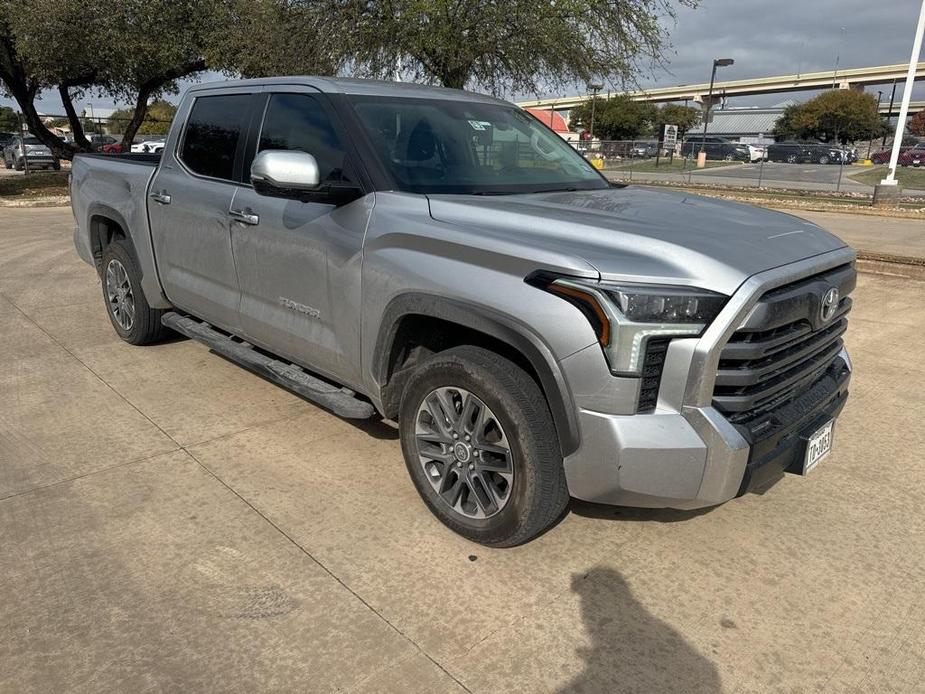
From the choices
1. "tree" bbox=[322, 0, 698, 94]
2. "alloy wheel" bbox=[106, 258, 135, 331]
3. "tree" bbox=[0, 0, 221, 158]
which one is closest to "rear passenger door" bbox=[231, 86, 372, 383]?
"alloy wheel" bbox=[106, 258, 135, 331]

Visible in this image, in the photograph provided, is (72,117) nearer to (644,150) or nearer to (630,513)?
(630,513)

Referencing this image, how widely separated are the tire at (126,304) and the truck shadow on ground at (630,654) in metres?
3.74

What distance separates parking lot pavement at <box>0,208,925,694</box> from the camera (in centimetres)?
234

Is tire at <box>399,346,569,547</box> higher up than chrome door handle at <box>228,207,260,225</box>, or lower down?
lower down

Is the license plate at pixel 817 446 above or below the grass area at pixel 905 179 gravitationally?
above

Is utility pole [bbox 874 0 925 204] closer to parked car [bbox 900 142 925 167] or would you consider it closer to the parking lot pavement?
the parking lot pavement

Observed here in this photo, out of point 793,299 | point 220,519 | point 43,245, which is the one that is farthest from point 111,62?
point 793,299

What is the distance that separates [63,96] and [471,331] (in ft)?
77.6

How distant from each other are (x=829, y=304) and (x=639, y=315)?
0.98 meters

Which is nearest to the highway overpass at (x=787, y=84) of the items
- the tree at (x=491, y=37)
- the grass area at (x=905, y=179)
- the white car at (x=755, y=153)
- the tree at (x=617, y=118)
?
the tree at (x=617, y=118)

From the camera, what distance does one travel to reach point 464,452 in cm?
291

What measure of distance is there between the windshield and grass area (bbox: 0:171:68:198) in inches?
683

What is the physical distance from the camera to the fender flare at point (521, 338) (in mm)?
2482

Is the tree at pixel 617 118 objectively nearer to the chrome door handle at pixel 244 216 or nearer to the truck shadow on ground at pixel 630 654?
the chrome door handle at pixel 244 216
